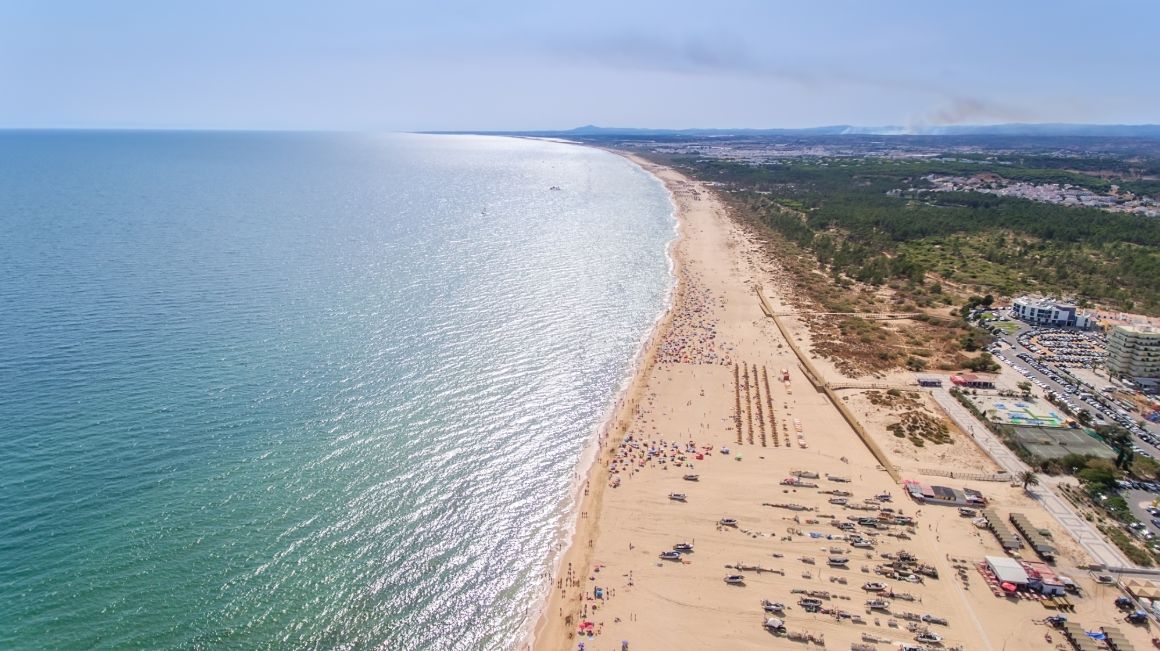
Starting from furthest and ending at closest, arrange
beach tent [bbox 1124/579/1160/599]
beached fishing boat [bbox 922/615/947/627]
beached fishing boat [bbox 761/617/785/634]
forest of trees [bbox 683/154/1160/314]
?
forest of trees [bbox 683/154/1160/314] < beach tent [bbox 1124/579/1160/599] < beached fishing boat [bbox 922/615/947/627] < beached fishing boat [bbox 761/617/785/634]

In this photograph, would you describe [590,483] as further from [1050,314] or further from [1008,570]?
[1050,314]

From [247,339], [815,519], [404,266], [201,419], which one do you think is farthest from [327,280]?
[815,519]

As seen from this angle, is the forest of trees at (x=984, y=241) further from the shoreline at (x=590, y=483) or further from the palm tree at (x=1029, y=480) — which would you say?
the palm tree at (x=1029, y=480)

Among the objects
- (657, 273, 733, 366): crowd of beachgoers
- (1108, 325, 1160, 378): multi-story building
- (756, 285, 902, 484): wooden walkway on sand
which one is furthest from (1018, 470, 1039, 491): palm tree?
(657, 273, 733, 366): crowd of beachgoers

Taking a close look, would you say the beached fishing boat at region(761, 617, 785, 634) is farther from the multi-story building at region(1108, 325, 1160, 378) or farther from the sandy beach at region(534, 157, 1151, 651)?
the multi-story building at region(1108, 325, 1160, 378)

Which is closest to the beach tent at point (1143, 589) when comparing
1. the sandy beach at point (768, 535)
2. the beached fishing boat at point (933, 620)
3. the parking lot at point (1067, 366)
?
the sandy beach at point (768, 535)

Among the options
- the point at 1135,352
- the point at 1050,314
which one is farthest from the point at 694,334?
the point at 1050,314
